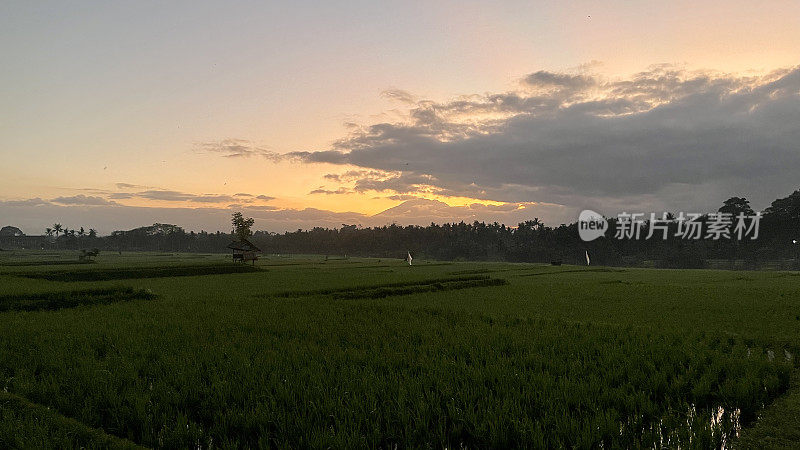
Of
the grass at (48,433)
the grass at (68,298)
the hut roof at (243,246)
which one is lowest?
the grass at (68,298)

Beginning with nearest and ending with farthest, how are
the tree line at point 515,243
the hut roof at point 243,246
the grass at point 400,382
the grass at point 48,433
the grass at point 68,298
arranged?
the grass at point 48,433
the grass at point 400,382
the grass at point 68,298
the hut roof at point 243,246
the tree line at point 515,243

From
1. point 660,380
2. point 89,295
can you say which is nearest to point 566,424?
point 660,380

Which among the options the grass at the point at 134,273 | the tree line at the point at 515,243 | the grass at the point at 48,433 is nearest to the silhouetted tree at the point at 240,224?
the tree line at the point at 515,243

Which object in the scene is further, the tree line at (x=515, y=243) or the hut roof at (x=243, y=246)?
the tree line at (x=515, y=243)

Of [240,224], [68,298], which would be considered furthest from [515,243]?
[68,298]

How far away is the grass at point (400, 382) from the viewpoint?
17.4 ft

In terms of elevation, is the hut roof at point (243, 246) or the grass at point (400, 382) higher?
the hut roof at point (243, 246)

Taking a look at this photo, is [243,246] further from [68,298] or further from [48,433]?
[48,433]

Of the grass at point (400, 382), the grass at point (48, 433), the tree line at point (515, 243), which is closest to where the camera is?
the grass at point (48, 433)

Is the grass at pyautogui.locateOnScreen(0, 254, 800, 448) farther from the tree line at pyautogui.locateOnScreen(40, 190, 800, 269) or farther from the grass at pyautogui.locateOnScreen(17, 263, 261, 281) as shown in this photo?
the tree line at pyautogui.locateOnScreen(40, 190, 800, 269)

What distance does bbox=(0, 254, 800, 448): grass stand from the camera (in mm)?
5316

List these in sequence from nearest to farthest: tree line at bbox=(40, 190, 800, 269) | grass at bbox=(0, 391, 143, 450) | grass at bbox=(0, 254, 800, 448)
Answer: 1. grass at bbox=(0, 391, 143, 450)
2. grass at bbox=(0, 254, 800, 448)
3. tree line at bbox=(40, 190, 800, 269)

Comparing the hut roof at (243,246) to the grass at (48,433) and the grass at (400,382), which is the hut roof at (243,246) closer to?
the grass at (400,382)

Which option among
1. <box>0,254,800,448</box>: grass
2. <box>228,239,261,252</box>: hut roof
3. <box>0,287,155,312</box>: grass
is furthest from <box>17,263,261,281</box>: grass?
<box>0,254,800,448</box>: grass
